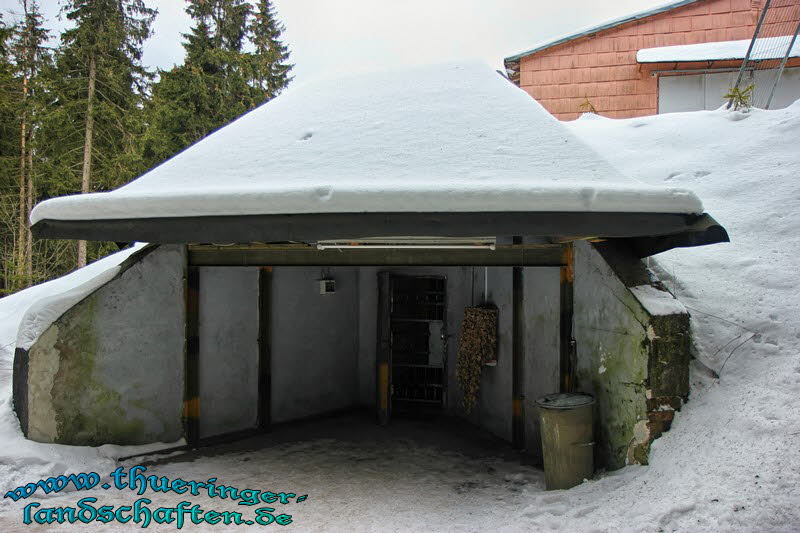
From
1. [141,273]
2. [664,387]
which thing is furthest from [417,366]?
[664,387]

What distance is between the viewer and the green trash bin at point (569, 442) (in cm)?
396

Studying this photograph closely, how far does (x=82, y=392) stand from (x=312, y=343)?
115 inches

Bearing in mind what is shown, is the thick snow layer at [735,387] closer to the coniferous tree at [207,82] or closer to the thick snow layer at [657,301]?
the thick snow layer at [657,301]

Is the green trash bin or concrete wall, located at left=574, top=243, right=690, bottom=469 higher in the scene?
concrete wall, located at left=574, top=243, right=690, bottom=469

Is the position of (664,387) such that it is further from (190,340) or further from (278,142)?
(190,340)

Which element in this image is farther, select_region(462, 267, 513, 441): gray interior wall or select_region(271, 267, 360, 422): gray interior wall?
select_region(271, 267, 360, 422): gray interior wall

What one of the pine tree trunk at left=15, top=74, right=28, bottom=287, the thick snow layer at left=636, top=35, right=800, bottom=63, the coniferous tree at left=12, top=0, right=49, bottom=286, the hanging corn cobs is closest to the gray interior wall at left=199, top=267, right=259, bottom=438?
the hanging corn cobs

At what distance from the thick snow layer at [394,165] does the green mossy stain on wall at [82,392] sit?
1.05 m

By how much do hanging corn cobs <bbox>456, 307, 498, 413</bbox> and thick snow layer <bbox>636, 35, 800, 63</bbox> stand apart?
6.49 metres

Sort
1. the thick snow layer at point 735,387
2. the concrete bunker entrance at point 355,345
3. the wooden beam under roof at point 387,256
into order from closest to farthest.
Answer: the thick snow layer at point 735,387, the wooden beam under roof at point 387,256, the concrete bunker entrance at point 355,345

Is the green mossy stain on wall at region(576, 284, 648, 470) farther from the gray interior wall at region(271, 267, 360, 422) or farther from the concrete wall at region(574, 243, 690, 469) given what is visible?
the gray interior wall at region(271, 267, 360, 422)

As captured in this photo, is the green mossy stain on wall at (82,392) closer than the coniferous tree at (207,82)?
Yes

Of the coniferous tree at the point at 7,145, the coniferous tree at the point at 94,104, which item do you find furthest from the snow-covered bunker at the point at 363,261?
the coniferous tree at the point at 7,145

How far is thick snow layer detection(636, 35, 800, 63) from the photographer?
9.33 meters
